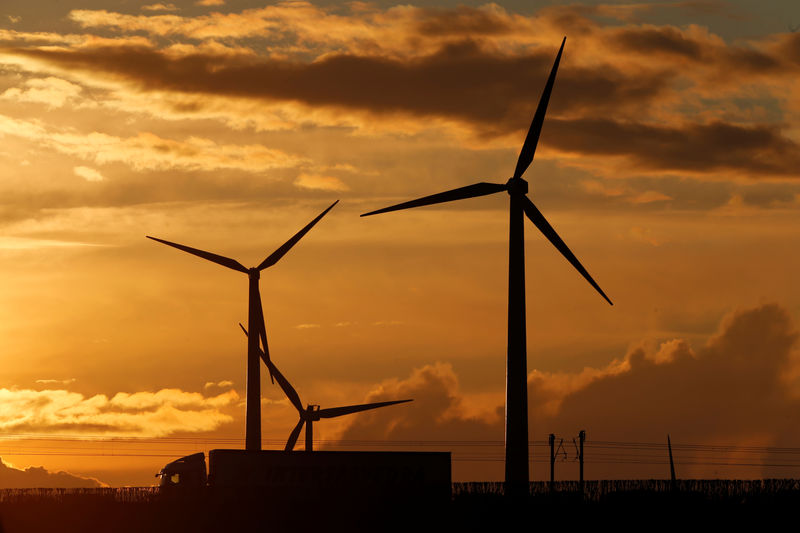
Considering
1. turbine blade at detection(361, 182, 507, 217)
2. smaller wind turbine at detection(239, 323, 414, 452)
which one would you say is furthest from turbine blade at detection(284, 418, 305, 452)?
turbine blade at detection(361, 182, 507, 217)

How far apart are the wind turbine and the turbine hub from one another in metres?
41.5

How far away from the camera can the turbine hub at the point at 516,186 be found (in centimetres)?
8081

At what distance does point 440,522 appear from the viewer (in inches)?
3767

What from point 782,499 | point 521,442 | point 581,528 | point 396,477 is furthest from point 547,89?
point 782,499

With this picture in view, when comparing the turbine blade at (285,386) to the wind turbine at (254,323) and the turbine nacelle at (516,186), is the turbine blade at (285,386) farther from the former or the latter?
the turbine nacelle at (516,186)

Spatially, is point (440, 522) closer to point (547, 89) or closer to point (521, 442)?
A: point (521, 442)

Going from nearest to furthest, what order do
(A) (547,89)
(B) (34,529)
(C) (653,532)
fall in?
(A) (547,89)
(C) (653,532)
(B) (34,529)

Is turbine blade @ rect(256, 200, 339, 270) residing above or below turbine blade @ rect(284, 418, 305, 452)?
above

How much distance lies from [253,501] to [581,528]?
1217 inches

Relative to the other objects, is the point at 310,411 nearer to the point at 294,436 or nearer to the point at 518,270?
the point at 294,436

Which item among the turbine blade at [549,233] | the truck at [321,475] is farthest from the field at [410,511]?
the turbine blade at [549,233]

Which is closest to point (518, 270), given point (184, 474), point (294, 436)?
point (184, 474)

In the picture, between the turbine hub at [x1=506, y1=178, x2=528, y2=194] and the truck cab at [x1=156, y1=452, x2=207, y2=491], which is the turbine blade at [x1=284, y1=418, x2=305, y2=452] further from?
the turbine hub at [x1=506, y1=178, x2=528, y2=194]

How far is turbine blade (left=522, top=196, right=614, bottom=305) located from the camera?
266 feet
